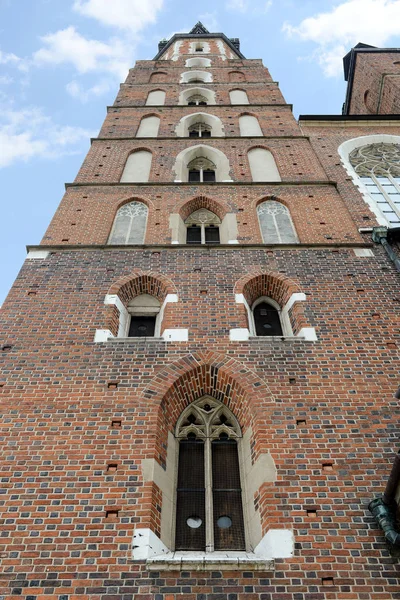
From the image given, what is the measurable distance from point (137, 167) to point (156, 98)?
663cm

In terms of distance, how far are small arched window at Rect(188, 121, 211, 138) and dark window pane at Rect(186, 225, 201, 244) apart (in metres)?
5.99

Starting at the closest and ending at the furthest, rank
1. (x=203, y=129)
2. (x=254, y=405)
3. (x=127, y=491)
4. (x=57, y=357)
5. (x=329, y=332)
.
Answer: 1. (x=127, y=491)
2. (x=254, y=405)
3. (x=57, y=357)
4. (x=329, y=332)
5. (x=203, y=129)

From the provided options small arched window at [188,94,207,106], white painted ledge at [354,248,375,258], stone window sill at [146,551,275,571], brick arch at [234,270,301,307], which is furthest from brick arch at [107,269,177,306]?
small arched window at [188,94,207,106]

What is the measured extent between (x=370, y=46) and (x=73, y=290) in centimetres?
2431

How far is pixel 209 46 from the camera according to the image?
993 inches

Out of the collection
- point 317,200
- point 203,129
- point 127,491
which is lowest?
point 127,491

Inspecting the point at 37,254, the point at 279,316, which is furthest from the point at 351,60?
the point at 37,254

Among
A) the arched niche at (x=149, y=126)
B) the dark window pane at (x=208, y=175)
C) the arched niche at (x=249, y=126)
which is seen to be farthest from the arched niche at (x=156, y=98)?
the dark window pane at (x=208, y=175)

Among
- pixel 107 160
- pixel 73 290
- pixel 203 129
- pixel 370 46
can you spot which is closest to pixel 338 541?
pixel 73 290

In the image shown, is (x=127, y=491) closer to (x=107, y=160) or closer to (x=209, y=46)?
(x=107, y=160)

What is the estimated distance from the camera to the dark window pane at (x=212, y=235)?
35.4 feet

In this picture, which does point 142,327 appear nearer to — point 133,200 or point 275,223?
point 275,223

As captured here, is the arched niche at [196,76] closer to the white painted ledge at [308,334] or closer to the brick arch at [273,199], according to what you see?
the brick arch at [273,199]

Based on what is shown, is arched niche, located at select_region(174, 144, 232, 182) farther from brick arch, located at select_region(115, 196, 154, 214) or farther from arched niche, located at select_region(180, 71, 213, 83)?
arched niche, located at select_region(180, 71, 213, 83)
